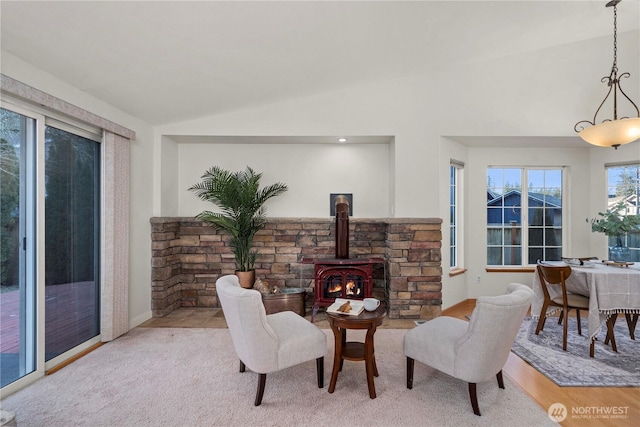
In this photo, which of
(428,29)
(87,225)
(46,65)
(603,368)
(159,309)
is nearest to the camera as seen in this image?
(46,65)

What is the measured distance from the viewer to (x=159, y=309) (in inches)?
153

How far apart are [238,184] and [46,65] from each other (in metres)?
2.05

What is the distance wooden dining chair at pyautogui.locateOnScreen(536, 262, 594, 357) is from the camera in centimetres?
302

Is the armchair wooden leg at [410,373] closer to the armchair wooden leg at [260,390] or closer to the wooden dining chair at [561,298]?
the armchair wooden leg at [260,390]

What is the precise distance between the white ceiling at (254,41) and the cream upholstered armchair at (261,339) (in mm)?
1892

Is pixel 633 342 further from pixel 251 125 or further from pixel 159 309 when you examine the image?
pixel 159 309

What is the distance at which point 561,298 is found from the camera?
10.5 feet

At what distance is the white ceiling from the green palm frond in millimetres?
883

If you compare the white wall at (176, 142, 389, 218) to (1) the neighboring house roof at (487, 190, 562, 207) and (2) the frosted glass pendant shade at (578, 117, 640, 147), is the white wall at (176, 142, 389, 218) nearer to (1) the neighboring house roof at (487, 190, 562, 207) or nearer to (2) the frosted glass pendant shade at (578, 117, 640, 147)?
(1) the neighboring house roof at (487, 190, 562, 207)

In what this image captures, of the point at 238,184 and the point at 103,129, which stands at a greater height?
the point at 103,129

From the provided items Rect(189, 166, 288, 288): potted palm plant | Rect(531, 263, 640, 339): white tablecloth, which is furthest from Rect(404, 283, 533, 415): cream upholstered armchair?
Rect(189, 166, 288, 288): potted palm plant

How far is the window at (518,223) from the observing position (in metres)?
4.66

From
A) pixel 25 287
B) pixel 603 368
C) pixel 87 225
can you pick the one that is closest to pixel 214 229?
pixel 87 225

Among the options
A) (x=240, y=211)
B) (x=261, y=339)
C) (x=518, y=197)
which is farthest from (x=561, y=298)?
(x=240, y=211)
